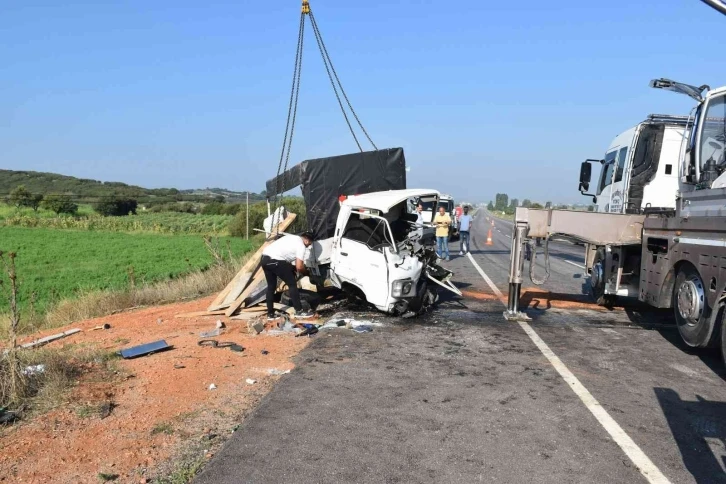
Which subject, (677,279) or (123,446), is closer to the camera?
(123,446)

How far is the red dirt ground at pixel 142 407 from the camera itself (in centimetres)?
411

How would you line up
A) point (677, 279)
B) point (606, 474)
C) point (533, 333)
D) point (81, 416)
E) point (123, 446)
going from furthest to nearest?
point (533, 333), point (677, 279), point (81, 416), point (123, 446), point (606, 474)

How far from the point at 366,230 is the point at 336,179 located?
2.11 m

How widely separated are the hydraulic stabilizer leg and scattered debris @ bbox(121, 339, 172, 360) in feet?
18.2

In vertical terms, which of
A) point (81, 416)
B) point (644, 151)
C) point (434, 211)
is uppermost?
point (644, 151)

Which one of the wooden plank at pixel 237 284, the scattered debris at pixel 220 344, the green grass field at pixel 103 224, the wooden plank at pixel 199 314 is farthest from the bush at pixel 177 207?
the scattered debris at pixel 220 344

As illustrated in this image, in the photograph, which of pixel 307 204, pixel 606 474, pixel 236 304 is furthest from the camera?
pixel 307 204

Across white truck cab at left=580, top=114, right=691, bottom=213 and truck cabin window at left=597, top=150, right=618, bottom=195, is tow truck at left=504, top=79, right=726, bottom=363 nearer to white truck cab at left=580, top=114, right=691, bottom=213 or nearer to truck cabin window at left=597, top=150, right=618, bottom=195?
white truck cab at left=580, top=114, right=691, bottom=213

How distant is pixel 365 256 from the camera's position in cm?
954

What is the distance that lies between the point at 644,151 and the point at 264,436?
359 inches

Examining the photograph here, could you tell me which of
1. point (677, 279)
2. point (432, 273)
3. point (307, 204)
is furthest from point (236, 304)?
point (677, 279)

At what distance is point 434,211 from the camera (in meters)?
12.2

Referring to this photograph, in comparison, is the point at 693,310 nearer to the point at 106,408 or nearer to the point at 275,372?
the point at 275,372

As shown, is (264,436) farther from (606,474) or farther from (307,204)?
(307,204)
